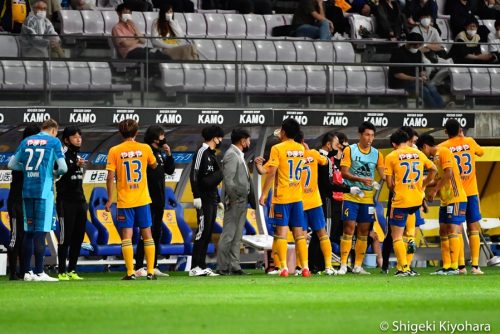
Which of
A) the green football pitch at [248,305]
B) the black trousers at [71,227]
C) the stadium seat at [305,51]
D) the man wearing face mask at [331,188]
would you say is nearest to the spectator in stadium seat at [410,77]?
the stadium seat at [305,51]

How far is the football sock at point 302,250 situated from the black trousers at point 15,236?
11.6ft

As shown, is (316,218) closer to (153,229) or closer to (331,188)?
(331,188)

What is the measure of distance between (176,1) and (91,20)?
7.87ft

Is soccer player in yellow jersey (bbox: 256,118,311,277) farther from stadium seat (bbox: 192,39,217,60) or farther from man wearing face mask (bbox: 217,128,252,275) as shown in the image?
stadium seat (bbox: 192,39,217,60)

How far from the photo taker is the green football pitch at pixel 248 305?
11.1 metres

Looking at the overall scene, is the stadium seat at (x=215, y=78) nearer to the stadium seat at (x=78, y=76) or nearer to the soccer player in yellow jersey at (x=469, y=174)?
the stadium seat at (x=78, y=76)

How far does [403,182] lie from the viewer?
18422 mm

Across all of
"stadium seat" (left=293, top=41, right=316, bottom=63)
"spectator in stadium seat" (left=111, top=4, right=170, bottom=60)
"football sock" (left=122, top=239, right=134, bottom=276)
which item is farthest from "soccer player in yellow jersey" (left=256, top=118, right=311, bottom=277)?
"stadium seat" (left=293, top=41, right=316, bottom=63)

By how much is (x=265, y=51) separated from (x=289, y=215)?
5.96m

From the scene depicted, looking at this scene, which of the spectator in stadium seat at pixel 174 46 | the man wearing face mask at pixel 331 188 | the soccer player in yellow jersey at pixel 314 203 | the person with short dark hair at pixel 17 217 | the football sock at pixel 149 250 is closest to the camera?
the football sock at pixel 149 250

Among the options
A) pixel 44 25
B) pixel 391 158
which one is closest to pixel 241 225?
pixel 391 158

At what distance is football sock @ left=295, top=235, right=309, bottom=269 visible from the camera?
18.5 metres

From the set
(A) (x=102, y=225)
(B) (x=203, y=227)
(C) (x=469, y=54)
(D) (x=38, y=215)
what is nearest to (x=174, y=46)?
(A) (x=102, y=225)

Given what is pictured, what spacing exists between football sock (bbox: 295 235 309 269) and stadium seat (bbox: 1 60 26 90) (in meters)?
5.37
